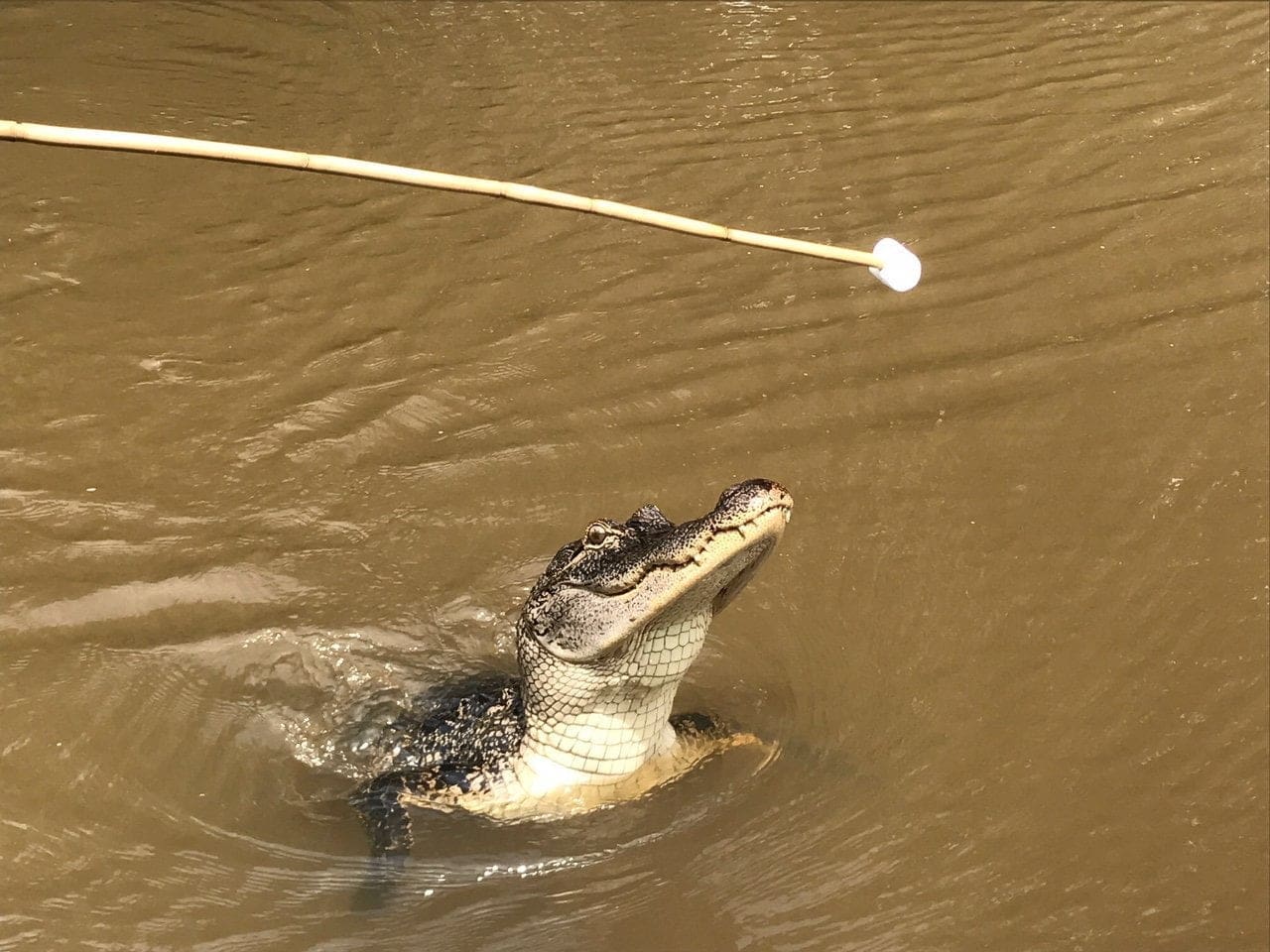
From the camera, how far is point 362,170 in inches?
111

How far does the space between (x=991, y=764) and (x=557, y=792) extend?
4.55 ft

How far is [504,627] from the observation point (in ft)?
16.2

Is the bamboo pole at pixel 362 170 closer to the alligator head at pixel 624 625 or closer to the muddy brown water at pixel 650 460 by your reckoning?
the alligator head at pixel 624 625

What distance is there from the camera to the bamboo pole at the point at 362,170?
259 centimetres

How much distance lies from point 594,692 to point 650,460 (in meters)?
1.73

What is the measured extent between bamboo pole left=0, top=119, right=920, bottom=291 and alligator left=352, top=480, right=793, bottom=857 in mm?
659

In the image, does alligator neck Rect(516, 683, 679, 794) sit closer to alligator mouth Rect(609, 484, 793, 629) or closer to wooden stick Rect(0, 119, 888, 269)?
alligator mouth Rect(609, 484, 793, 629)

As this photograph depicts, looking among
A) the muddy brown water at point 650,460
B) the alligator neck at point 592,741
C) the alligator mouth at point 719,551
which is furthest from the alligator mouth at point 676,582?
the muddy brown water at point 650,460

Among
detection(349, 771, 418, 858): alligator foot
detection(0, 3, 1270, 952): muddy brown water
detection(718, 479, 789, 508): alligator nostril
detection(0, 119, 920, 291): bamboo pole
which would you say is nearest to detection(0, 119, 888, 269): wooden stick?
detection(0, 119, 920, 291): bamboo pole

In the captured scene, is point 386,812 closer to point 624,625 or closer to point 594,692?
point 594,692

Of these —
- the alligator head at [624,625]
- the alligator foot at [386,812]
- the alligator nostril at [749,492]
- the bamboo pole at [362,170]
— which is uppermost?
the bamboo pole at [362,170]

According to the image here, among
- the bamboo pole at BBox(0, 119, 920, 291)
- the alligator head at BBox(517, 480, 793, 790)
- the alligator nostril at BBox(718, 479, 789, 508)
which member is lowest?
the alligator head at BBox(517, 480, 793, 790)

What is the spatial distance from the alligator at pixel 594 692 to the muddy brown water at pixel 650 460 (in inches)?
5.2

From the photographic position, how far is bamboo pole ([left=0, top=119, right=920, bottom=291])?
2590 mm
